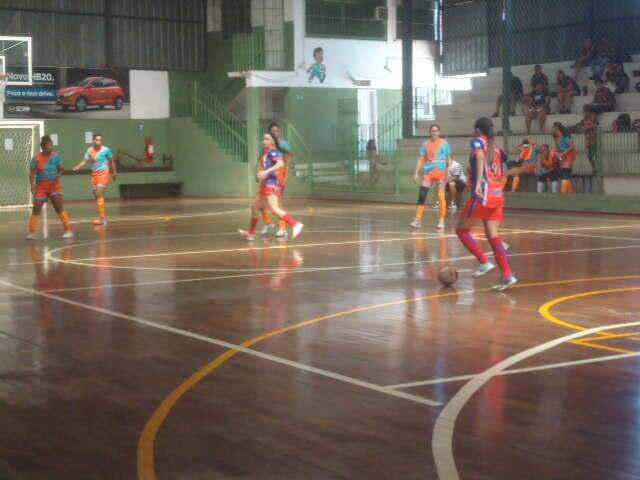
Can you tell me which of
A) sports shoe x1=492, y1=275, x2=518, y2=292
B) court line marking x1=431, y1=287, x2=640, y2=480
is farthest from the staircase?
court line marking x1=431, y1=287, x2=640, y2=480

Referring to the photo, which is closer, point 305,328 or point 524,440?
point 524,440

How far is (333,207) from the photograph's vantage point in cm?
3122

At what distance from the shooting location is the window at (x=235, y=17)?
39.9m

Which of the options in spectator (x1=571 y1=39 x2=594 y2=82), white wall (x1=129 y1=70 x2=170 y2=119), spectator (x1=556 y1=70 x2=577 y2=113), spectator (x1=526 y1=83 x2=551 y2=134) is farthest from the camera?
white wall (x1=129 y1=70 x2=170 y2=119)

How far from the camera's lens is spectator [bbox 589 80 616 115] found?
3119cm

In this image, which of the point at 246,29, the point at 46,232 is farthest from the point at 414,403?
the point at 246,29

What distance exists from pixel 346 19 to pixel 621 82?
1155 centimetres

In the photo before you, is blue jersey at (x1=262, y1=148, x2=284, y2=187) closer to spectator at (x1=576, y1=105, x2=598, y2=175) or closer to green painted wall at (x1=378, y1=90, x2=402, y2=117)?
spectator at (x1=576, y1=105, x2=598, y2=175)

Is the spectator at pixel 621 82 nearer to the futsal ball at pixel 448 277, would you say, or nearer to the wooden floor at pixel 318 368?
the wooden floor at pixel 318 368

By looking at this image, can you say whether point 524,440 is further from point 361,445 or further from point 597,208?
point 597,208

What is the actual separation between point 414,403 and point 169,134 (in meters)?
34.9

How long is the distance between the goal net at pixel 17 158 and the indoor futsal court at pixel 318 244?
3.4 inches

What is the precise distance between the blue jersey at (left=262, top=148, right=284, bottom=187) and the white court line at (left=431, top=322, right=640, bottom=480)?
10135mm

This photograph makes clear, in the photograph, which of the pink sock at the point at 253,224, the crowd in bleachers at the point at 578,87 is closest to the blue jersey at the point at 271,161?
the pink sock at the point at 253,224
